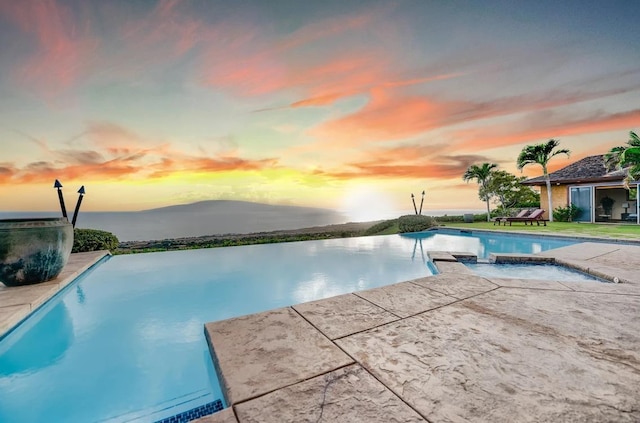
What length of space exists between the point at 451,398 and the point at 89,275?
24.2ft

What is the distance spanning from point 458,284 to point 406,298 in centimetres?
90

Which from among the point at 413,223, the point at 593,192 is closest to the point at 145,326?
the point at 413,223

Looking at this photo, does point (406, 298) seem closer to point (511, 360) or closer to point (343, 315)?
point (343, 315)

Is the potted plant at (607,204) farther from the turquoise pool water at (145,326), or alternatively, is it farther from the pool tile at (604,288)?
the pool tile at (604,288)

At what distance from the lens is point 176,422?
67.1 inches

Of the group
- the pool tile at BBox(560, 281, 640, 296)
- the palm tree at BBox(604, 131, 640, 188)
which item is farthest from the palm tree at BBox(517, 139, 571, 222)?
the pool tile at BBox(560, 281, 640, 296)

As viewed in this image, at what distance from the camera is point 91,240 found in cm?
782

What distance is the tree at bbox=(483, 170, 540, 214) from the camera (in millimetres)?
19344

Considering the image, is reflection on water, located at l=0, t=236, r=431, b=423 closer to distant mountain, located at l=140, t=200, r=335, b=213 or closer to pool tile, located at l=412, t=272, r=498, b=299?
pool tile, located at l=412, t=272, r=498, b=299

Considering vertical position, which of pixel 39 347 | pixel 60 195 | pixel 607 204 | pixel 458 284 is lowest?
pixel 39 347

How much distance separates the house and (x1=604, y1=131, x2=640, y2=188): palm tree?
102 cm

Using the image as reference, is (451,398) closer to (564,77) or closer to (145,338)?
(145,338)

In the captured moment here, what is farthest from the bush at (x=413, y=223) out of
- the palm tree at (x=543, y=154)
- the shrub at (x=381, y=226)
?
the palm tree at (x=543, y=154)

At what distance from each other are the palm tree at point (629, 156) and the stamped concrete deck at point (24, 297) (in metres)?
17.8
